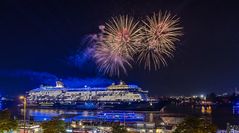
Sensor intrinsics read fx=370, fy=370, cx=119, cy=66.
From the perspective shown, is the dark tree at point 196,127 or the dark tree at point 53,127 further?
the dark tree at point 53,127

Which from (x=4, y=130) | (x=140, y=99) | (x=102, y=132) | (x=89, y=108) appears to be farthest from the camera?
(x=140, y=99)

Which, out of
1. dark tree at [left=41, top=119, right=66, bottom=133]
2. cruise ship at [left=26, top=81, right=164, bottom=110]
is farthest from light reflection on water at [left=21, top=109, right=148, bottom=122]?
dark tree at [left=41, top=119, right=66, bottom=133]

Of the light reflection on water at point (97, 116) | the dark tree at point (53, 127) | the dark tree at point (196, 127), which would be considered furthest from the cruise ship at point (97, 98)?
the dark tree at point (196, 127)

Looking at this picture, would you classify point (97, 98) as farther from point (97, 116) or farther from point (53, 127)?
point (53, 127)

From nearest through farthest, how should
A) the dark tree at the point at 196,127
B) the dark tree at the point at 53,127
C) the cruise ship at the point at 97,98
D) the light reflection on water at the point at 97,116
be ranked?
1. the dark tree at the point at 196,127
2. the dark tree at the point at 53,127
3. the light reflection on water at the point at 97,116
4. the cruise ship at the point at 97,98

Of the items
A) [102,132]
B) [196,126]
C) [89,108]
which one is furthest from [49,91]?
[196,126]

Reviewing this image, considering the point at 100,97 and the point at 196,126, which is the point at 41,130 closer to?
the point at 196,126

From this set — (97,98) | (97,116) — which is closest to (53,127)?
(97,116)

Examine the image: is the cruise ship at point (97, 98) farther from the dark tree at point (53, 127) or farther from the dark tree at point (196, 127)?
the dark tree at point (196, 127)

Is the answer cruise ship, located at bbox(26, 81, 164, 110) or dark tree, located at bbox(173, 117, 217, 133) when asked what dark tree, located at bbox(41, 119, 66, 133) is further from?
cruise ship, located at bbox(26, 81, 164, 110)
